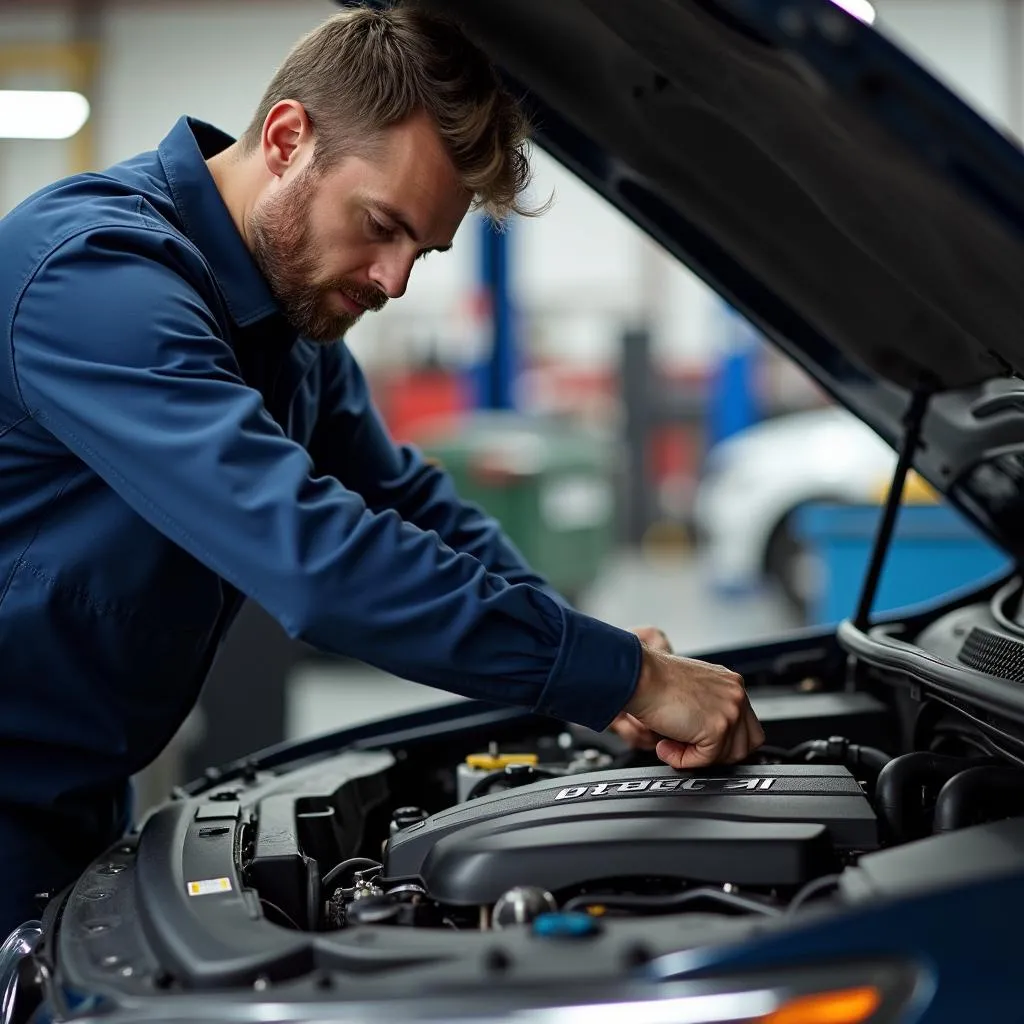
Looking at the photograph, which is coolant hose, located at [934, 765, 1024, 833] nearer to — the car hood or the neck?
the car hood

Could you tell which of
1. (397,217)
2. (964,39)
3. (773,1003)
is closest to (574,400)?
(964,39)

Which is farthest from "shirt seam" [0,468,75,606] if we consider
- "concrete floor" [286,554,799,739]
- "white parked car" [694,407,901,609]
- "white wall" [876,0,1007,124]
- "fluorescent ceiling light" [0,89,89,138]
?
"white wall" [876,0,1007,124]

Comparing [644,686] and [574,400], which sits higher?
[574,400]

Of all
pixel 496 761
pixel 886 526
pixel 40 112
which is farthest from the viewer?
pixel 40 112

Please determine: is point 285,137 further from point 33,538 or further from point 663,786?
point 663,786

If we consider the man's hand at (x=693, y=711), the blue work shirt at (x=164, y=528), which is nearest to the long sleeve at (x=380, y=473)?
the blue work shirt at (x=164, y=528)

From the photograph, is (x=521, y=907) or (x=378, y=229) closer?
(x=521, y=907)

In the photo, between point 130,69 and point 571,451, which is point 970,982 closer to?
point 571,451

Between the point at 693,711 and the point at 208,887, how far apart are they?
49 cm

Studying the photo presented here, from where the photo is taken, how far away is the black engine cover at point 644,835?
46.3 inches

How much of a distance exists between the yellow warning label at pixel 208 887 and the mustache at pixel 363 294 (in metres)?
0.63

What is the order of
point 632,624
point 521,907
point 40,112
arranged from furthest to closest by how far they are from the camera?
point 40,112, point 632,624, point 521,907

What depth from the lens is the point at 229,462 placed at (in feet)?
3.81

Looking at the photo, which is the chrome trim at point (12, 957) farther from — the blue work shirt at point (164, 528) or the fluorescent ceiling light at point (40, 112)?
the fluorescent ceiling light at point (40, 112)
